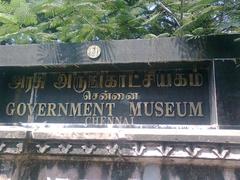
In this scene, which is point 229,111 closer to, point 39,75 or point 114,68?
point 114,68

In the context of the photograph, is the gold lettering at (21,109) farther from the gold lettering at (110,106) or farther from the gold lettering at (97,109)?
the gold lettering at (110,106)

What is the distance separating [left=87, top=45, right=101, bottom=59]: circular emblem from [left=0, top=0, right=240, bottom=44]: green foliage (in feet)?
3.63

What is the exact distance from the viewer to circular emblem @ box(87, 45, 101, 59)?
4973mm

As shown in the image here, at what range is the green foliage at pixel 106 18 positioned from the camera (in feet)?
17.9

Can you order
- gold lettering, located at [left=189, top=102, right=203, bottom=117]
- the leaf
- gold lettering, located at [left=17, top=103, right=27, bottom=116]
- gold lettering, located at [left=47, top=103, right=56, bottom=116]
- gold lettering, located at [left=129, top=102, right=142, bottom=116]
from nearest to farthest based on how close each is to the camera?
1. gold lettering, located at [left=189, top=102, right=203, bottom=117]
2. gold lettering, located at [left=129, top=102, right=142, bottom=116]
3. gold lettering, located at [left=47, top=103, right=56, bottom=116]
4. gold lettering, located at [left=17, top=103, right=27, bottom=116]
5. the leaf

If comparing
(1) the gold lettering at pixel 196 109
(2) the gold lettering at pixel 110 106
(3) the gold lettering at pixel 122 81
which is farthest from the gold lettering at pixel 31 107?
(1) the gold lettering at pixel 196 109

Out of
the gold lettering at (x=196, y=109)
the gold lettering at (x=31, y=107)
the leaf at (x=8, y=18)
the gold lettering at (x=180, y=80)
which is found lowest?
the gold lettering at (x=196, y=109)

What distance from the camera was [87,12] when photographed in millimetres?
6000

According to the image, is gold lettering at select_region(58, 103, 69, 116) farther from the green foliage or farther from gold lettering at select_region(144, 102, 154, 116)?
the green foliage

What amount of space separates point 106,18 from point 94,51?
208 cm

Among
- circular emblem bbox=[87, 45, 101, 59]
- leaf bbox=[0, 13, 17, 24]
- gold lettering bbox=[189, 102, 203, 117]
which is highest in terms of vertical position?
leaf bbox=[0, 13, 17, 24]

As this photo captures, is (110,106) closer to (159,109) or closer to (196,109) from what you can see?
(159,109)

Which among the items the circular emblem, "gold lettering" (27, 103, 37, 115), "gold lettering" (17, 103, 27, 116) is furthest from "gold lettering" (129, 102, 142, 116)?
"gold lettering" (17, 103, 27, 116)

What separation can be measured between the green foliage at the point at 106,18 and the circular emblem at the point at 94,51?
1.11m
